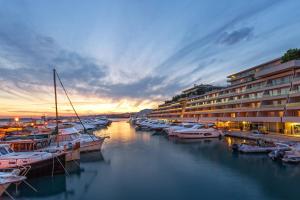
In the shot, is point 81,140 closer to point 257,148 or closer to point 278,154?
point 257,148

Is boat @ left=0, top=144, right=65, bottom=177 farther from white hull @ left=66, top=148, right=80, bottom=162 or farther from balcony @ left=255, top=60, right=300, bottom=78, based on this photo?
balcony @ left=255, top=60, right=300, bottom=78

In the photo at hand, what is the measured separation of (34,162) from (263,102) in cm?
6172

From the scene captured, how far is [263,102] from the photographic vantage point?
243 feet

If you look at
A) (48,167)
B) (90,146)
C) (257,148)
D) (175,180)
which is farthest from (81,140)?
(257,148)

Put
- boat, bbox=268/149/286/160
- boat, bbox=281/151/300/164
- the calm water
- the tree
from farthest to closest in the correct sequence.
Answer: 1. the tree
2. boat, bbox=268/149/286/160
3. boat, bbox=281/151/300/164
4. the calm water

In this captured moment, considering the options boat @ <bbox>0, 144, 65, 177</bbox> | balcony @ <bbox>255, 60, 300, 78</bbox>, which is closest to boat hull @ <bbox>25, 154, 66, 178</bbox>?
boat @ <bbox>0, 144, 65, 177</bbox>

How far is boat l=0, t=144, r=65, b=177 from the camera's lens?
1160 inches

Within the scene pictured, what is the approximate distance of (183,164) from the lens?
132 ft

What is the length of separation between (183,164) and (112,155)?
1427 cm

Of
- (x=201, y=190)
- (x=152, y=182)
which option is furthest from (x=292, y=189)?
(x=152, y=182)

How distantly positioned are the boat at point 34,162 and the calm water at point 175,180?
983 mm

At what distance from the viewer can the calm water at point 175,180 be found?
26.7 m

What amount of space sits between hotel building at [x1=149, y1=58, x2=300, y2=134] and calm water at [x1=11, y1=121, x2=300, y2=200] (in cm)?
2639

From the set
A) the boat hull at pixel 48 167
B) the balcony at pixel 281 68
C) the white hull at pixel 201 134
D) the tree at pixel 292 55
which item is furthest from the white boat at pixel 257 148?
the tree at pixel 292 55
